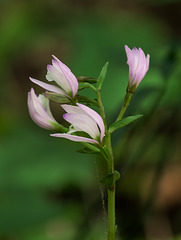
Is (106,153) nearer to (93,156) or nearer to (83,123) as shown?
(83,123)

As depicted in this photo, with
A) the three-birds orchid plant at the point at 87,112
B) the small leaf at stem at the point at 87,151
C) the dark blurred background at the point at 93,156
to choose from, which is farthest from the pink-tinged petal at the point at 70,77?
the dark blurred background at the point at 93,156

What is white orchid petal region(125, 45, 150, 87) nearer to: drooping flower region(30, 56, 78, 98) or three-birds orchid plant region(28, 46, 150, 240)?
three-birds orchid plant region(28, 46, 150, 240)

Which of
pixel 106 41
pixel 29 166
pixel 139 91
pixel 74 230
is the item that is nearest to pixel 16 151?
pixel 29 166

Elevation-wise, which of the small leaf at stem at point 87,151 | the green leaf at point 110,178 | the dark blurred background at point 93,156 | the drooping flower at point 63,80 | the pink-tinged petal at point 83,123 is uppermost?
the drooping flower at point 63,80

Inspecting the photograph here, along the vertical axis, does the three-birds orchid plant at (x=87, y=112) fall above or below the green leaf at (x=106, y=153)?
above

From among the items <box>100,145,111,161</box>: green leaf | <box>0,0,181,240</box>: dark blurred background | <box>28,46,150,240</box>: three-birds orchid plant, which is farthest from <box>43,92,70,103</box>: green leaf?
<box>0,0,181,240</box>: dark blurred background

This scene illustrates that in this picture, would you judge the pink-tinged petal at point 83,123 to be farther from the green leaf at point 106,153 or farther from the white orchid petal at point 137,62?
the white orchid petal at point 137,62

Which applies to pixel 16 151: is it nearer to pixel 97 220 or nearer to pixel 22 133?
pixel 22 133
